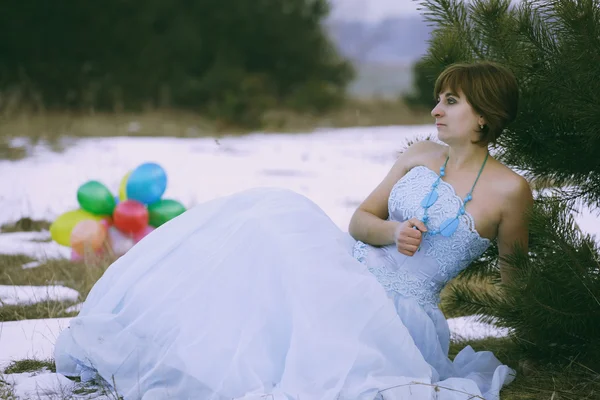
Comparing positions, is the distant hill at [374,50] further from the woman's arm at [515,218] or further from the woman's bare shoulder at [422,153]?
the woman's arm at [515,218]

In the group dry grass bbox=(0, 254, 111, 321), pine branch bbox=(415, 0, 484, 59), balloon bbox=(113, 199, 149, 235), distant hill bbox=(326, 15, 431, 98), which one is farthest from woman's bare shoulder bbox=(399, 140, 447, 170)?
distant hill bbox=(326, 15, 431, 98)

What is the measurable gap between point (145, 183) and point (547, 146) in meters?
2.62

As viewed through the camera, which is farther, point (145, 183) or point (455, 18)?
point (145, 183)

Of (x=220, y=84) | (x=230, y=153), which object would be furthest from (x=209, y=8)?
(x=230, y=153)

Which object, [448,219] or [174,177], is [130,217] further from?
[174,177]

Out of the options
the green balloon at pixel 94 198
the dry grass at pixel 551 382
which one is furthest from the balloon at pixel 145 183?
the dry grass at pixel 551 382

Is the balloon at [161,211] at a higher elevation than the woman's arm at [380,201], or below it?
below

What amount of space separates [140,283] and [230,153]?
681 centimetres

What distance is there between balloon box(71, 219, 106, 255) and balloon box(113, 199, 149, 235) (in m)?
0.14

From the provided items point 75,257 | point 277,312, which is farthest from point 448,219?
point 75,257

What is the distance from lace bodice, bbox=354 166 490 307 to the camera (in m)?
2.24

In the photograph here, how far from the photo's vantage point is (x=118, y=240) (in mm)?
4301

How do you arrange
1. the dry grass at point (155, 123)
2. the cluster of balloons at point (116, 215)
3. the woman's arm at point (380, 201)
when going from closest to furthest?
the woman's arm at point (380, 201)
the cluster of balloons at point (116, 215)
the dry grass at point (155, 123)

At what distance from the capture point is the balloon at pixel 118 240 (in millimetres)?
4289
